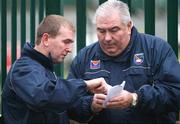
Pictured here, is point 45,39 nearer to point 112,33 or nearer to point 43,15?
point 112,33

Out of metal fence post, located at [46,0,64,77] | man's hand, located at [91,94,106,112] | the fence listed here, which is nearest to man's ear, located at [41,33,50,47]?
man's hand, located at [91,94,106,112]

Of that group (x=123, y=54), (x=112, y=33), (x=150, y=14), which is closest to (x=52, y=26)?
(x=112, y=33)

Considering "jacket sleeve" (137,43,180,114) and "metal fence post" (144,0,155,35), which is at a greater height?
"metal fence post" (144,0,155,35)

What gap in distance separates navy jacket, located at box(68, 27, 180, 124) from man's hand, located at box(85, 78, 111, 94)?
0.84ft

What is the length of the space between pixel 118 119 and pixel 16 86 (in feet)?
2.74

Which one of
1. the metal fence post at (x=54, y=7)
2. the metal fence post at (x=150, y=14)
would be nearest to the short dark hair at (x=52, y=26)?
the metal fence post at (x=150, y=14)

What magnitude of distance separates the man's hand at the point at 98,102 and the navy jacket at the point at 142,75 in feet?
0.35

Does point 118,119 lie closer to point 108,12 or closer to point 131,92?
point 131,92

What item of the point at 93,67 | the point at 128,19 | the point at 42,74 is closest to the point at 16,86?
the point at 42,74

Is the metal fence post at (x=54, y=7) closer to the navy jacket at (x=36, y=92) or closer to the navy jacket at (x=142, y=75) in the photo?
the navy jacket at (x=142, y=75)

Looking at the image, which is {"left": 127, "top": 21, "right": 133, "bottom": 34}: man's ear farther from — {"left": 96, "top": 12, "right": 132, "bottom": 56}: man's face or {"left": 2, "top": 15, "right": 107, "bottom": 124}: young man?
{"left": 2, "top": 15, "right": 107, "bottom": 124}: young man

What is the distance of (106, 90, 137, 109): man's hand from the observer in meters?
3.80

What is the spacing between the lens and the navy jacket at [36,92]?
137 inches

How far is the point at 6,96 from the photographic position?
12.4 feet
